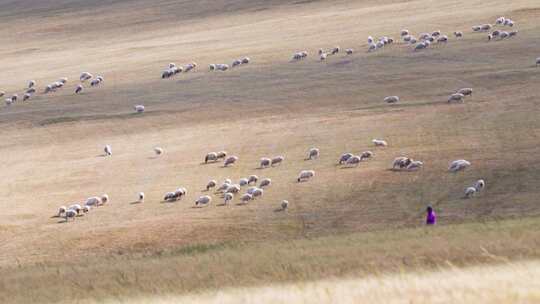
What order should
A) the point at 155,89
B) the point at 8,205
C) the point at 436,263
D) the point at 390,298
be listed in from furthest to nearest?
the point at 155,89, the point at 8,205, the point at 436,263, the point at 390,298

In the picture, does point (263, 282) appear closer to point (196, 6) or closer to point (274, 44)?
point (274, 44)

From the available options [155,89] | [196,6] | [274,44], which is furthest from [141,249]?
[196,6]

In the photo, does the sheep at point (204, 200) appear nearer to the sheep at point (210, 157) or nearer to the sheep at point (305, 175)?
the sheep at point (305, 175)

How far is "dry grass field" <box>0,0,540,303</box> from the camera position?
16953 mm

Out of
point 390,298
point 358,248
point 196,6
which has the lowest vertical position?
point 196,6

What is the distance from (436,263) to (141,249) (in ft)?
48.1

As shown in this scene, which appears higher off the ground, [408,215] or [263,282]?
[263,282]

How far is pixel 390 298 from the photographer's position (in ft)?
37.0

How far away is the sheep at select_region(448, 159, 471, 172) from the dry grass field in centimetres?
54

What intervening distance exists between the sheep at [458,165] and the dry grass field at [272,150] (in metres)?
0.54

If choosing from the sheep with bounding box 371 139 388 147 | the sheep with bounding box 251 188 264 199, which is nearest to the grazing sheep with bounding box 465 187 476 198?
the sheep with bounding box 251 188 264 199

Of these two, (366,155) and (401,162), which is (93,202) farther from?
Result: (401,162)

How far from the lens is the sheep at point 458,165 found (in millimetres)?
33991

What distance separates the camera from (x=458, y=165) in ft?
112
